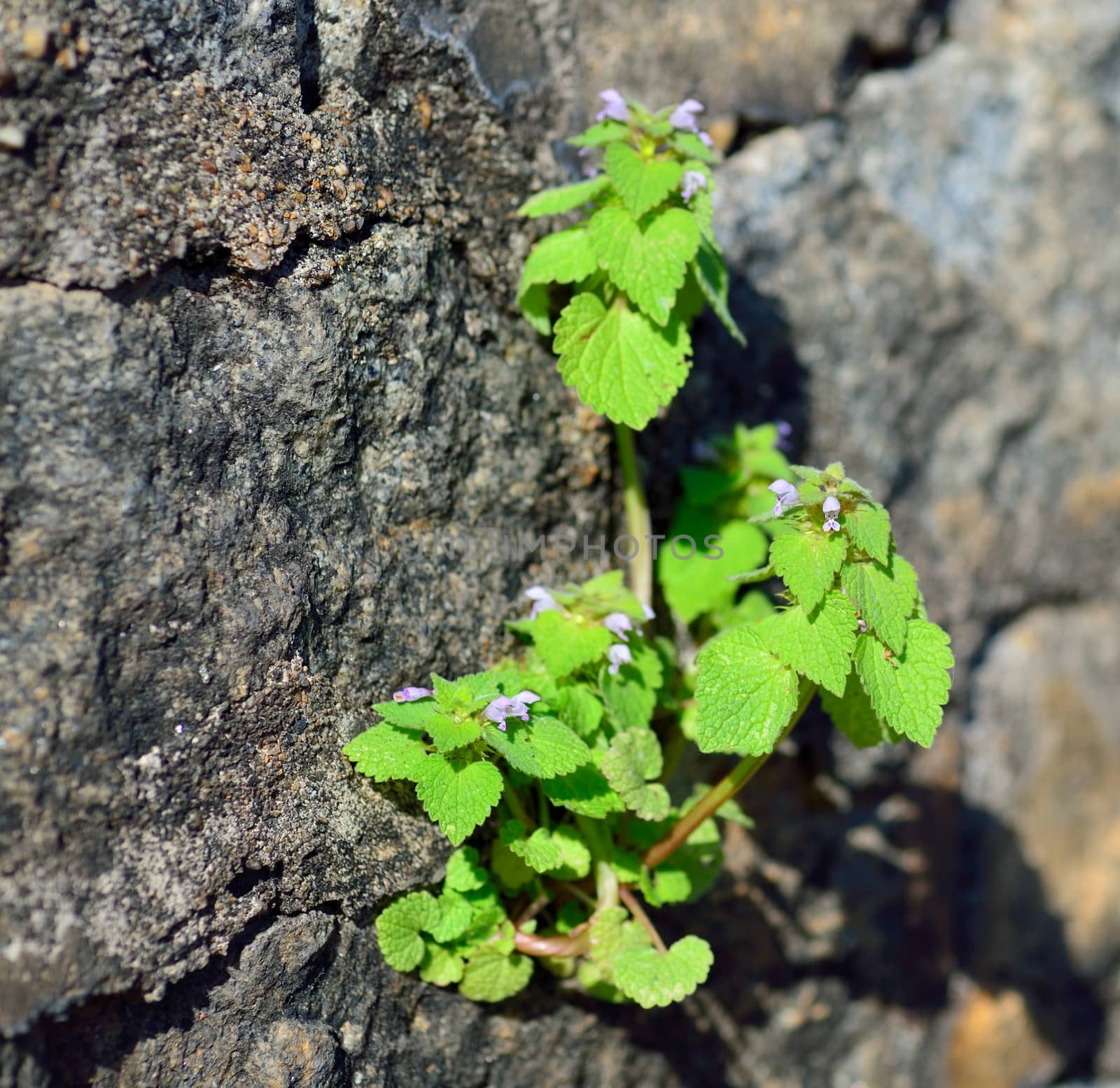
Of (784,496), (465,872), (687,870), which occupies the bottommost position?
(687,870)

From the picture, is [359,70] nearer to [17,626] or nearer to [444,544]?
[444,544]

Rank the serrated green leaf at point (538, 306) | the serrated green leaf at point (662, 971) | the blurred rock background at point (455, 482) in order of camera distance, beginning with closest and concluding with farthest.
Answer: the blurred rock background at point (455, 482), the serrated green leaf at point (662, 971), the serrated green leaf at point (538, 306)

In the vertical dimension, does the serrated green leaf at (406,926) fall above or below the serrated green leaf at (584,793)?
below

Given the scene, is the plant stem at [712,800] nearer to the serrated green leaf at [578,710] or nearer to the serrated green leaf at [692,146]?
the serrated green leaf at [578,710]

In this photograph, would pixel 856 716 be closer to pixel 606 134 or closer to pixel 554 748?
pixel 554 748

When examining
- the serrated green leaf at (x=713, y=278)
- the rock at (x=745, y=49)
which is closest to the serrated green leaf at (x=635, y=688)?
the serrated green leaf at (x=713, y=278)

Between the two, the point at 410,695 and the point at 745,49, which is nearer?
the point at 410,695

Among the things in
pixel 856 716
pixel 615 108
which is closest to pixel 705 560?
pixel 856 716
